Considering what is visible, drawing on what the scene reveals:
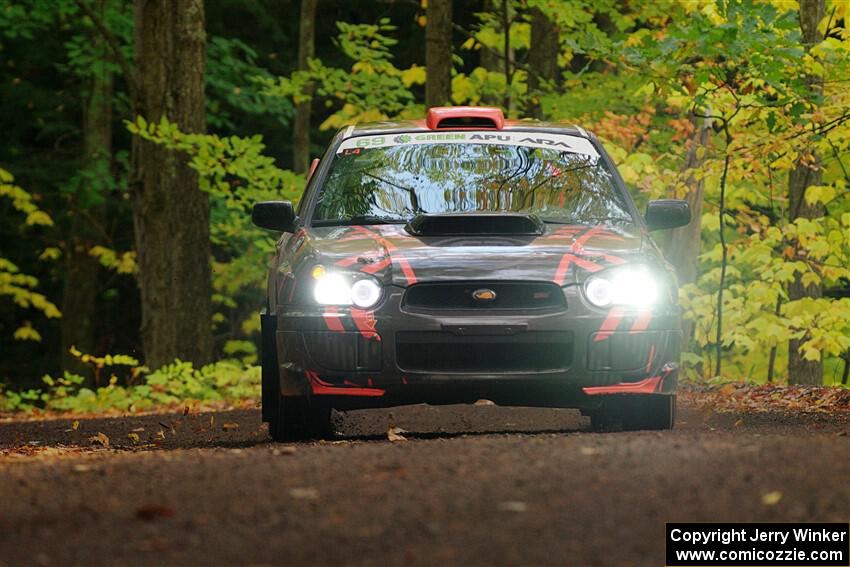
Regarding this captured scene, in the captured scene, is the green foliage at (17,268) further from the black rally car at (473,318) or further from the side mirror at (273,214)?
the black rally car at (473,318)

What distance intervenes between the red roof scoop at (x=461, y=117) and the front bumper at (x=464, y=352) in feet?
7.40

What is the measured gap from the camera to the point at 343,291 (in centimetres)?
755

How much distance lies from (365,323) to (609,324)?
1302 millimetres

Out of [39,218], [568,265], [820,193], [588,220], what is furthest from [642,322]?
[39,218]

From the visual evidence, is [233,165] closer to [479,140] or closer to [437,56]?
[437,56]

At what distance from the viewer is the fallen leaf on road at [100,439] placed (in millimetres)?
9623

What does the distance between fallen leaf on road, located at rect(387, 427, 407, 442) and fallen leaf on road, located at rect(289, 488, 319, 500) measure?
9.86 feet

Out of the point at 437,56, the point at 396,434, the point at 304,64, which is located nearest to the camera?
the point at 396,434

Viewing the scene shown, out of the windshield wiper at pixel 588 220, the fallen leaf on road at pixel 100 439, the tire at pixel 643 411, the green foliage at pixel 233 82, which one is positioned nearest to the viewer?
the tire at pixel 643 411

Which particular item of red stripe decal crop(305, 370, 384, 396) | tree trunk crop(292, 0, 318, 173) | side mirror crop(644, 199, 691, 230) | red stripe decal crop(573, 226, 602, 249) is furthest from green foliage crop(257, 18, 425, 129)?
red stripe decal crop(305, 370, 384, 396)

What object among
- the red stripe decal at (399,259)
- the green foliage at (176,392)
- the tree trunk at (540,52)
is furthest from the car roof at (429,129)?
the tree trunk at (540,52)

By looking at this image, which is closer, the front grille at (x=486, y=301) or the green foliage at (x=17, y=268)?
the front grille at (x=486, y=301)

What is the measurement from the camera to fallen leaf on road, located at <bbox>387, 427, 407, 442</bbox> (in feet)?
27.4

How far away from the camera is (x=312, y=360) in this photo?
7633mm
